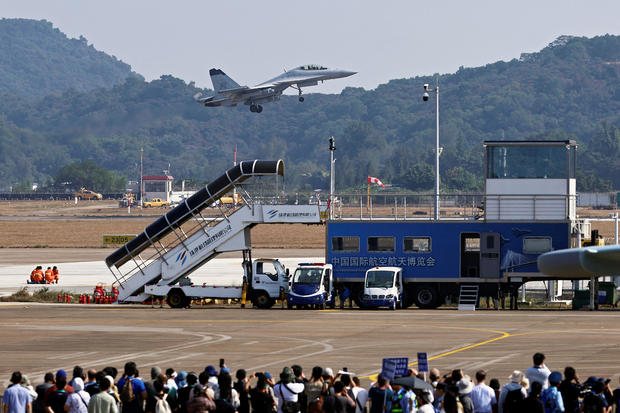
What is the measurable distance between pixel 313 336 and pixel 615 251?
28.0 m

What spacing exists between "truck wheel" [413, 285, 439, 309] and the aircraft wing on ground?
39229 mm

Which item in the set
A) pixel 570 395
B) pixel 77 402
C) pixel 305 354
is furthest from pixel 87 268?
pixel 570 395

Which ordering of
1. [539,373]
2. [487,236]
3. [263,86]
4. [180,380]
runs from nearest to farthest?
[539,373] < [180,380] < [487,236] < [263,86]

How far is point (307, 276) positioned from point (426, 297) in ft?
18.7

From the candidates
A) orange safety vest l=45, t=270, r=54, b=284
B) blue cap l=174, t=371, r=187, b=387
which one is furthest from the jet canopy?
blue cap l=174, t=371, r=187, b=387

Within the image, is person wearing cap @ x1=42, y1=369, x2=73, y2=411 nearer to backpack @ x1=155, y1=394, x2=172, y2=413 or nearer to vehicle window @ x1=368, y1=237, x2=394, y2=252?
backpack @ x1=155, y1=394, x2=172, y2=413

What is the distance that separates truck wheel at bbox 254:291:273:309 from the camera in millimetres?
46969

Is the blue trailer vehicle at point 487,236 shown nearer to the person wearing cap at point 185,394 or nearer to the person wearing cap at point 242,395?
the person wearing cap at point 242,395

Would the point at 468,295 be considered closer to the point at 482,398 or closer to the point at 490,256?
the point at 490,256

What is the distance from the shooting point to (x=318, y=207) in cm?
4862

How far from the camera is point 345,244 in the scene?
4831cm

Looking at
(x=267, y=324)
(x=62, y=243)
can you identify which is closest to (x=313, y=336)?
(x=267, y=324)

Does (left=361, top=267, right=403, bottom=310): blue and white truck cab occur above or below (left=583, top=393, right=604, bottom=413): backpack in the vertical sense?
above

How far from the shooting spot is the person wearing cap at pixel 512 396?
1700cm
